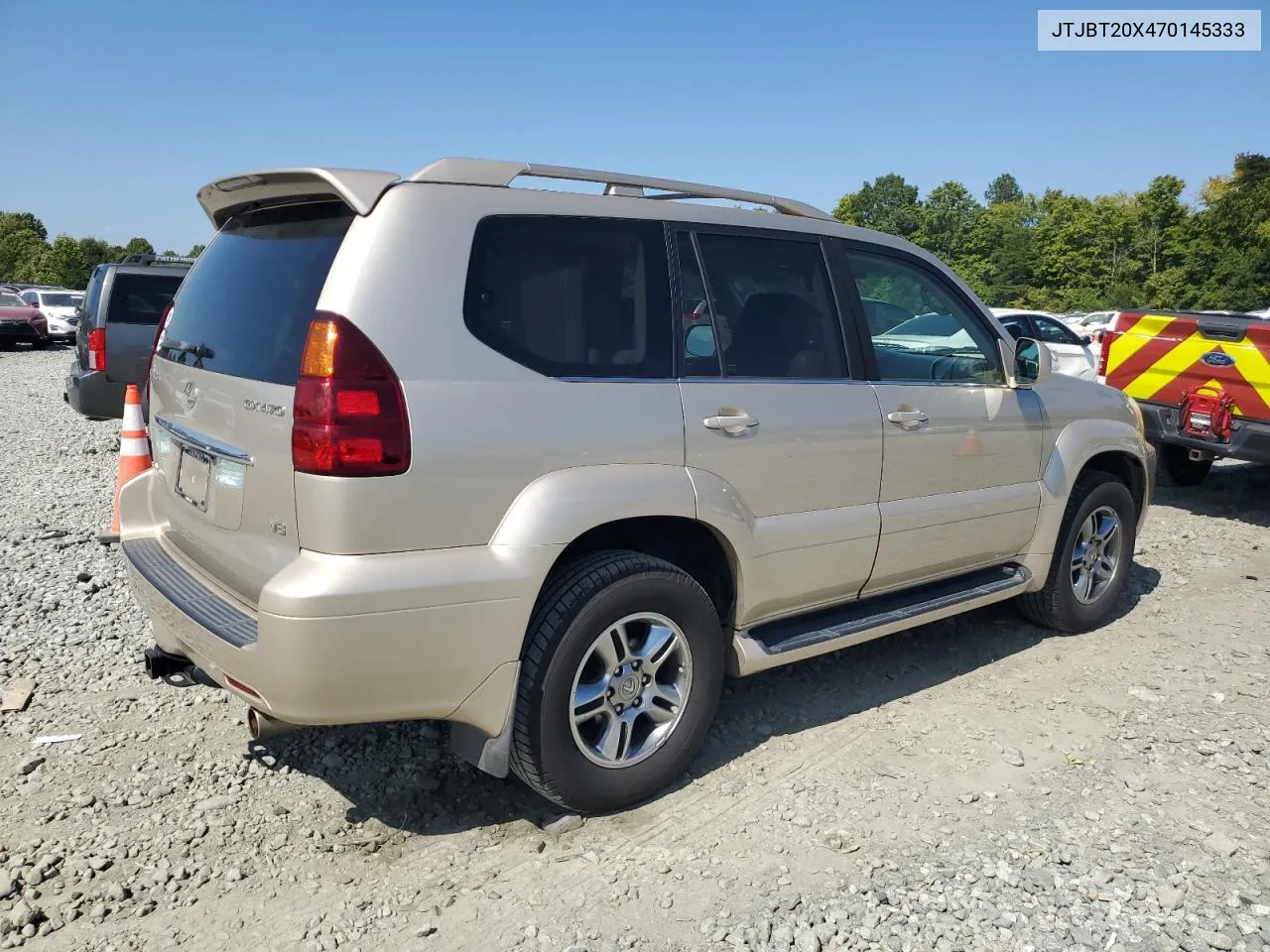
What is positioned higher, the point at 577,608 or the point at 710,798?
the point at 577,608

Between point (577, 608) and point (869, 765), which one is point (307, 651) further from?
point (869, 765)

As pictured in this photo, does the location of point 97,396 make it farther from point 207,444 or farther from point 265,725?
point 265,725

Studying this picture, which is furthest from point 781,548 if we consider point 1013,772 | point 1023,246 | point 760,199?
point 1023,246

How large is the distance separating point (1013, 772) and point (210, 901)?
268cm

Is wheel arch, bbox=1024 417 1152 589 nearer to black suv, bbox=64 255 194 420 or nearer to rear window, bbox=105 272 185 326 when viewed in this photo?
black suv, bbox=64 255 194 420

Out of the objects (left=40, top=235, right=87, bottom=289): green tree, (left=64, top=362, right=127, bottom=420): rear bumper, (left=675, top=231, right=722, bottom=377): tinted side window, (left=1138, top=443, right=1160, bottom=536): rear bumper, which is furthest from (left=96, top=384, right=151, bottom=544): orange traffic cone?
(left=40, top=235, right=87, bottom=289): green tree

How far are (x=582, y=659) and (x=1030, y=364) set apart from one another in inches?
102

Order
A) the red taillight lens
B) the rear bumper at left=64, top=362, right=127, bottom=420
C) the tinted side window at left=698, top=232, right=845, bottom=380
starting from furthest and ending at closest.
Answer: the rear bumper at left=64, top=362, right=127, bottom=420 → the red taillight lens → the tinted side window at left=698, top=232, right=845, bottom=380

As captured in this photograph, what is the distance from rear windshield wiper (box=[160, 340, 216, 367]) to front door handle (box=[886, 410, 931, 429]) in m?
2.47

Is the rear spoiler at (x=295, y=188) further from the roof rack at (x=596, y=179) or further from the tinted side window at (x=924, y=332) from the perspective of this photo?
the tinted side window at (x=924, y=332)

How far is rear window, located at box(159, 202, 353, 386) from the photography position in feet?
8.73

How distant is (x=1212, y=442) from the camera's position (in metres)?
7.21

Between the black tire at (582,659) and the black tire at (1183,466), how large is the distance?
7.23m

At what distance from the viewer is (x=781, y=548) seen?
334 cm
